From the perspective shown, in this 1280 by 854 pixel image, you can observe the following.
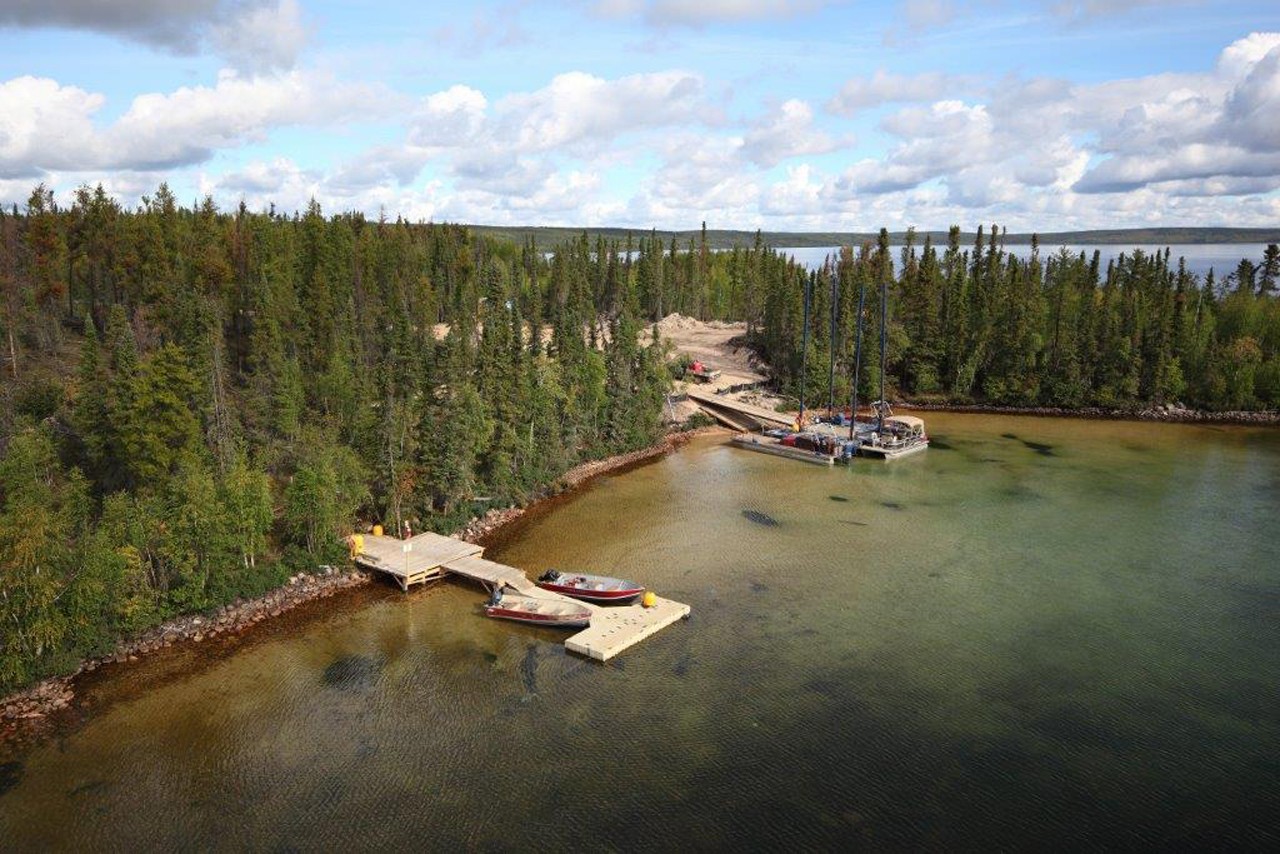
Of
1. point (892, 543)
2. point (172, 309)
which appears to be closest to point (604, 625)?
point (892, 543)

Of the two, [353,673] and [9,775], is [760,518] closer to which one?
[353,673]

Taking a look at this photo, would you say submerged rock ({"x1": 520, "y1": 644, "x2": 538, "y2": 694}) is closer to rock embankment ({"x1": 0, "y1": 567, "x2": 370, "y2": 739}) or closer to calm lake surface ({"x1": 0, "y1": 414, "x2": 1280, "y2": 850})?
calm lake surface ({"x1": 0, "y1": 414, "x2": 1280, "y2": 850})

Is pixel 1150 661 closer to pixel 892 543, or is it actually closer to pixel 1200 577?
pixel 1200 577

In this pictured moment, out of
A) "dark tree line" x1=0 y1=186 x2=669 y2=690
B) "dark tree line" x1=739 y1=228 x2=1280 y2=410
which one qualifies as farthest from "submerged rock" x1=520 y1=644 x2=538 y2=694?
"dark tree line" x1=739 y1=228 x2=1280 y2=410

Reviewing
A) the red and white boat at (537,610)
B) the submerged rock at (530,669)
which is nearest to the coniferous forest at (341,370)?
the red and white boat at (537,610)

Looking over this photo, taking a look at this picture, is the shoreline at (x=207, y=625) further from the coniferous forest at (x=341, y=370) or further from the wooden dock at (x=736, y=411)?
the wooden dock at (x=736, y=411)

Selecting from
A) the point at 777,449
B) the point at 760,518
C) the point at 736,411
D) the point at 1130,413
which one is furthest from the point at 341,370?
the point at 1130,413

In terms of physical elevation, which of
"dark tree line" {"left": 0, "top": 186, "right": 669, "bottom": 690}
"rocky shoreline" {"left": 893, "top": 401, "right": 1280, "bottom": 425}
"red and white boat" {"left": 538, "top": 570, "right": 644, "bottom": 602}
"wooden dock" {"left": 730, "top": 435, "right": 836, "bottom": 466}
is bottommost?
"red and white boat" {"left": 538, "top": 570, "right": 644, "bottom": 602}
